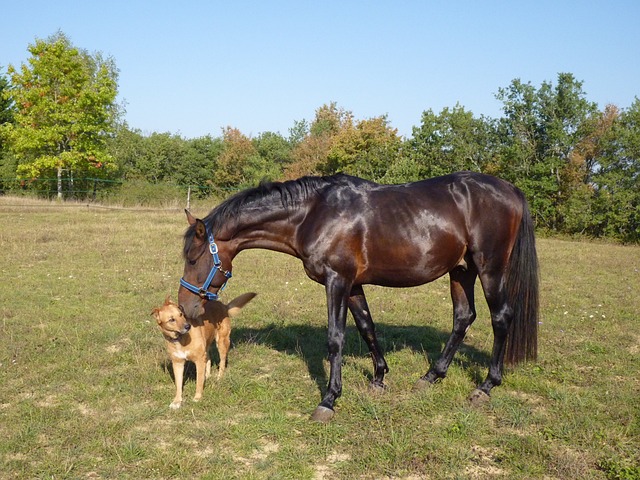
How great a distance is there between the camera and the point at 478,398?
5133mm

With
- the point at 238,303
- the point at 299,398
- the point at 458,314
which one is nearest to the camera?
the point at 299,398

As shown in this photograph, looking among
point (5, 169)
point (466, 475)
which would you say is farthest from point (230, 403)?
point (5, 169)

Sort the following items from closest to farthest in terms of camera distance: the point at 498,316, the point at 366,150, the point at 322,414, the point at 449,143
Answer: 1. the point at 322,414
2. the point at 498,316
3. the point at 449,143
4. the point at 366,150

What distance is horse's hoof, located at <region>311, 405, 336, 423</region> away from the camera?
4.68m

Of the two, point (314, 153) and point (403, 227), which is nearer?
point (403, 227)

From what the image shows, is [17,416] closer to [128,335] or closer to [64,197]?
[128,335]

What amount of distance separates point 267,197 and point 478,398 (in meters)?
2.81

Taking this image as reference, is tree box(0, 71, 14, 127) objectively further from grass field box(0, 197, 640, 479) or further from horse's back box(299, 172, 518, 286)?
horse's back box(299, 172, 518, 286)

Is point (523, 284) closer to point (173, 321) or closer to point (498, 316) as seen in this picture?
point (498, 316)

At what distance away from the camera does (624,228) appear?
23031mm

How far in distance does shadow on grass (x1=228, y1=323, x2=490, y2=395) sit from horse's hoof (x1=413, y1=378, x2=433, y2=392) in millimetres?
393

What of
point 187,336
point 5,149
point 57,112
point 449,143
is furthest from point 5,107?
point 187,336

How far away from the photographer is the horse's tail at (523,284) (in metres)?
5.69

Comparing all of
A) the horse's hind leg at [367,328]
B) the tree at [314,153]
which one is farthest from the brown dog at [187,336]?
the tree at [314,153]
